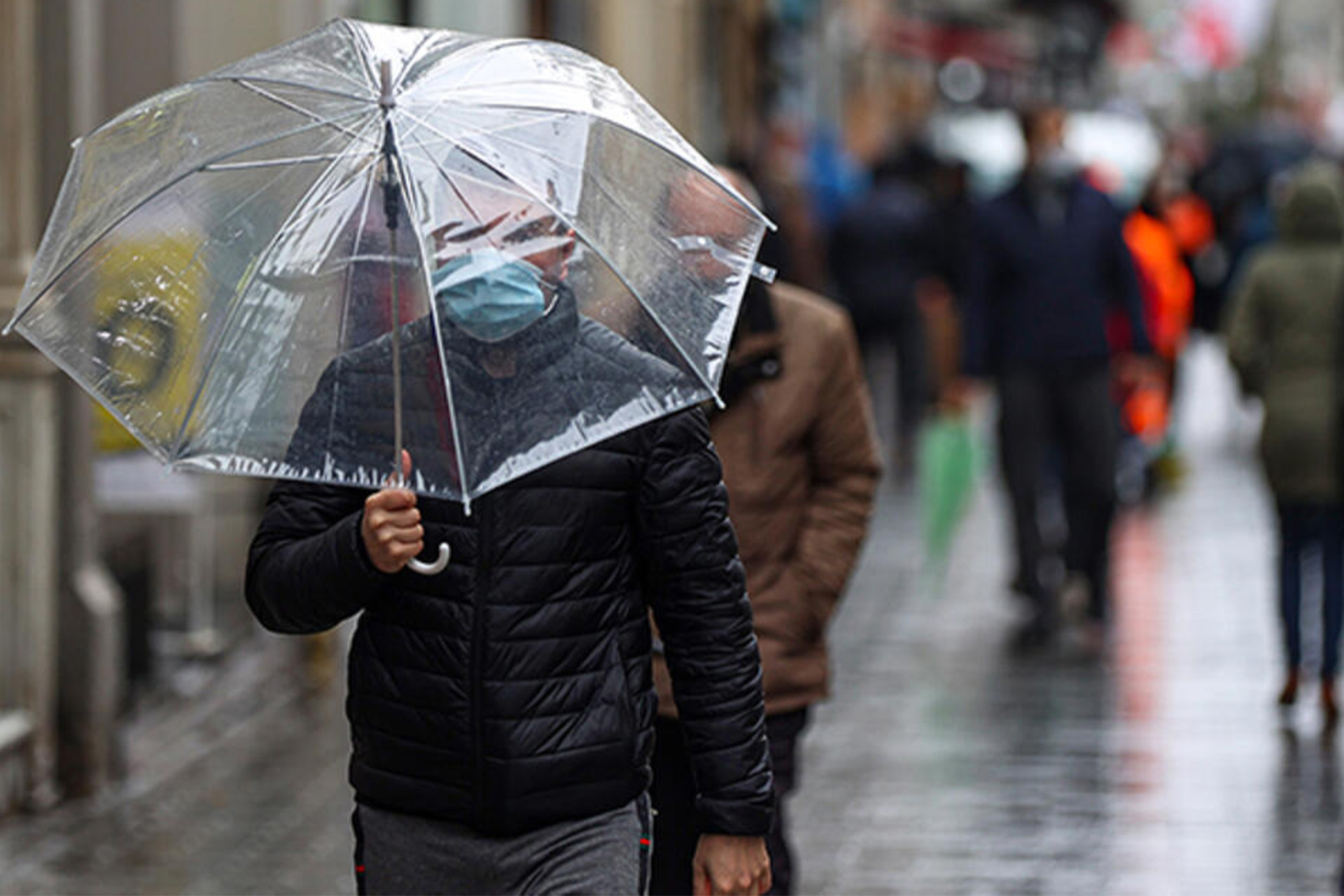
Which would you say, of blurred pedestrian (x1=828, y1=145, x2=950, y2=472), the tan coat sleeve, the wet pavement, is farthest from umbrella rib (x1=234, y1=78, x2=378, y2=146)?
blurred pedestrian (x1=828, y1=145, x2=950, y2=472)

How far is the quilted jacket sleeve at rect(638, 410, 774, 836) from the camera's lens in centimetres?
404

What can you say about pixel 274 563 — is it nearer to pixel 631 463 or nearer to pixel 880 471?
pixel 631 463

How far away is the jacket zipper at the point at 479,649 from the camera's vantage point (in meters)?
3.90

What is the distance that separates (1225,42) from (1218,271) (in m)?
36.1

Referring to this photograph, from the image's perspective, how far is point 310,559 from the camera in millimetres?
3998

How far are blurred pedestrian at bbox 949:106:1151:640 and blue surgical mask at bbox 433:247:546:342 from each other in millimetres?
6996

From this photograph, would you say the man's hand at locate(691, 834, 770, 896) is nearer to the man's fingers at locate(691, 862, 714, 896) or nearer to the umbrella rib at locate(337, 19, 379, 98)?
the man's fingers at locate(691, 862, 714, 896)

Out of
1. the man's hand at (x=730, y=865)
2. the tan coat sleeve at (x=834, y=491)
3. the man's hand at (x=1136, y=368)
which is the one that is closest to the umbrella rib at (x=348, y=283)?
the man's hand at (x=730, y=865)

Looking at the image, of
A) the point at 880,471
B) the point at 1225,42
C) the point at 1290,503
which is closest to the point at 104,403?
the point at 880,471

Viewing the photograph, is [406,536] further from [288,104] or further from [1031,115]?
[1031,115]

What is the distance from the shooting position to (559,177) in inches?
153

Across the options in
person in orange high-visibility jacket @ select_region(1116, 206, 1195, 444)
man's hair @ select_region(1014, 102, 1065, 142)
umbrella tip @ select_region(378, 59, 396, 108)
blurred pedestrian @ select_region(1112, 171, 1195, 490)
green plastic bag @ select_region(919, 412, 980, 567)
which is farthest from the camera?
person in orange high-visibility jacket @ select_region(1116, 206, 1195, 444)

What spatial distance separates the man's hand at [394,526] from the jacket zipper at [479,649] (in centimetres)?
14

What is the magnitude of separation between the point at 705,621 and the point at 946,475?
8113 millimetres
